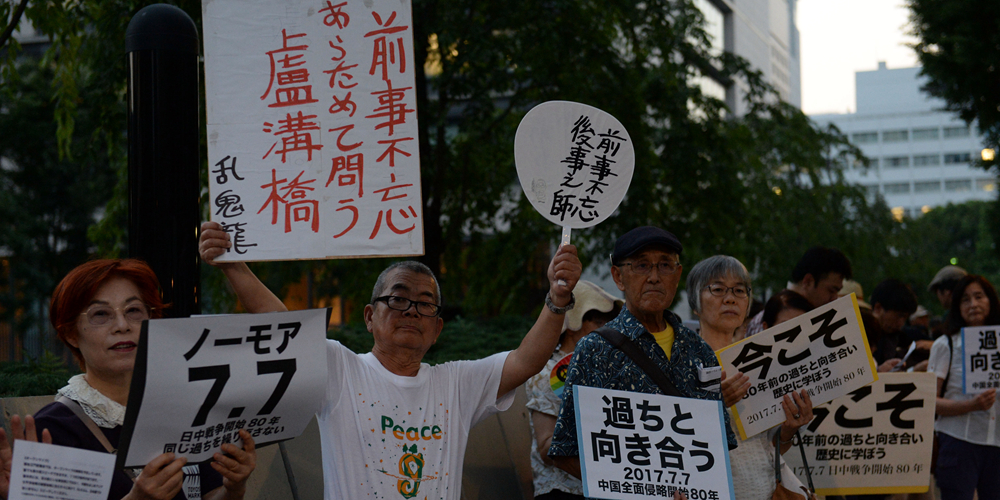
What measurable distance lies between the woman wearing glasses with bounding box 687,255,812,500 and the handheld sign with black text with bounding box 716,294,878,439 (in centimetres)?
7

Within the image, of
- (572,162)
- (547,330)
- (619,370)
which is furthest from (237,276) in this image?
(619,370)

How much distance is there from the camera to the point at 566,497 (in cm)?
403

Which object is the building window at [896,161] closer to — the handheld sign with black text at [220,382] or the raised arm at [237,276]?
the raised arm at [237,276]

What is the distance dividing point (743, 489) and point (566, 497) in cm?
79

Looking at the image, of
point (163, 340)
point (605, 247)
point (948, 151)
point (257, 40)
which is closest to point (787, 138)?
point (605, 247)

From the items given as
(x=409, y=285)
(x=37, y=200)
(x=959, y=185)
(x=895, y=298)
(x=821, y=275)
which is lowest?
(x=895, y=298)

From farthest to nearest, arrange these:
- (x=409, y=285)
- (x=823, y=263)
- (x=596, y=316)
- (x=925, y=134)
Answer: (x=925, y=134) → (x=823, y=263) → (x=596, y=316) → (x=409, y=285)

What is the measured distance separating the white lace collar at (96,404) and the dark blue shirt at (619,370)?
1.54 meters

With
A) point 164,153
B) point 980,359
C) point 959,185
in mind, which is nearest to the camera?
point 164,153

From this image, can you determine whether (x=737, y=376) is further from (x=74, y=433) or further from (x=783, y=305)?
(x=74, y=433)

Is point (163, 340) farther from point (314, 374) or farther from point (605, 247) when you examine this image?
point (605, 247)

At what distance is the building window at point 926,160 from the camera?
117062mm

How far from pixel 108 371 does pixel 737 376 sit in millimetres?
2554

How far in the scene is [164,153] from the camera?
12.2 feet
